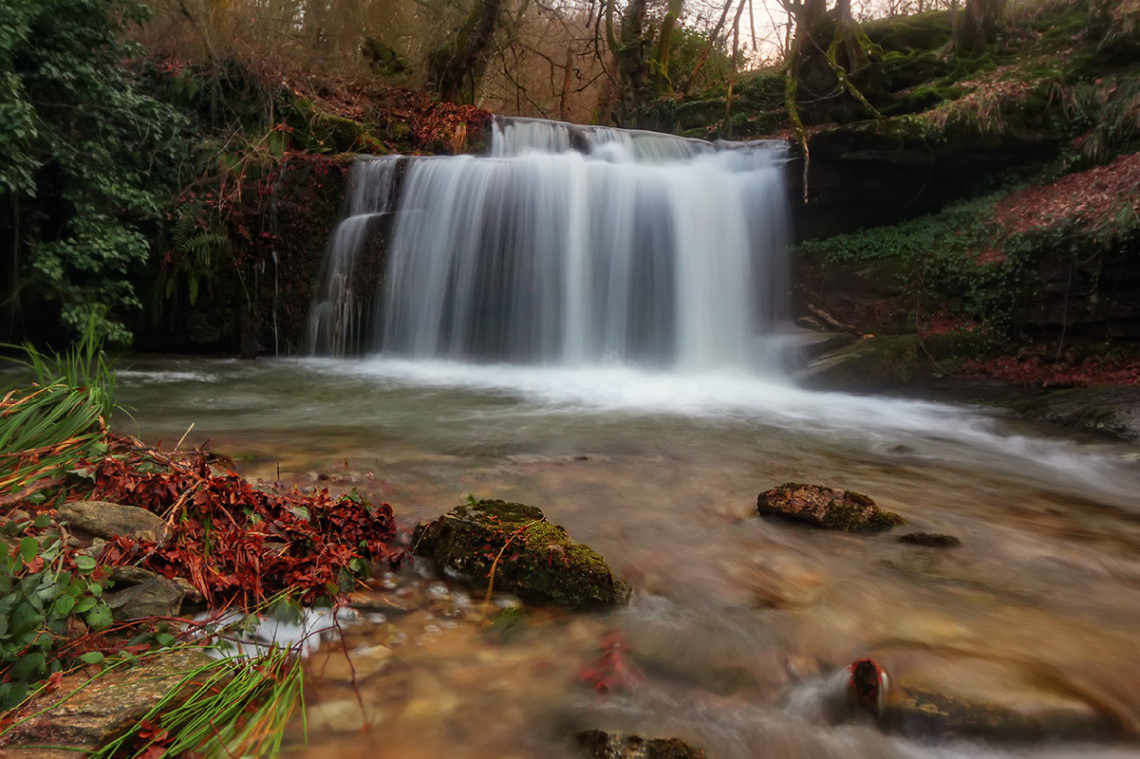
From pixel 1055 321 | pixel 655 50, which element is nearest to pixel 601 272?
pixel 1055 321

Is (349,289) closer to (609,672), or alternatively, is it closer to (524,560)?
(524,560)

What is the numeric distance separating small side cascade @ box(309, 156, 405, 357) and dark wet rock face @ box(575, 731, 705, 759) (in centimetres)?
923

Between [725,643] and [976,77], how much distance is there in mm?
11950

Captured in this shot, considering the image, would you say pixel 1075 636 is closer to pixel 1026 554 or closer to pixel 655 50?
pixel 1026 554

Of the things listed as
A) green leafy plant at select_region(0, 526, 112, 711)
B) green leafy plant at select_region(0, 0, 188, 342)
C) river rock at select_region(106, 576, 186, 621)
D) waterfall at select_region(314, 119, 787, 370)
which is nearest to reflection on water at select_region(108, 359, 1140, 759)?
river rock at select_region(106, 576, 186, 621)

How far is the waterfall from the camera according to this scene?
10.4 meters

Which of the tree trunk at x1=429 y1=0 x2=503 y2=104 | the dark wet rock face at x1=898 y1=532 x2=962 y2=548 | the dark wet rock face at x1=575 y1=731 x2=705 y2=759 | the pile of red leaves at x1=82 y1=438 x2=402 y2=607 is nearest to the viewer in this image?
the dark wet rock face at x1=575 y1=731 x2=705 y2=759

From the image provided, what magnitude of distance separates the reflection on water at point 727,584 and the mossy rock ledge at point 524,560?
11cm

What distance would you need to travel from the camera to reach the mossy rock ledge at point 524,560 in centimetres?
279

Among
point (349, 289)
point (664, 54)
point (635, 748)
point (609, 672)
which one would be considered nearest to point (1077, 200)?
point (609, 672)

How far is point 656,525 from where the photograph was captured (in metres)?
3.82

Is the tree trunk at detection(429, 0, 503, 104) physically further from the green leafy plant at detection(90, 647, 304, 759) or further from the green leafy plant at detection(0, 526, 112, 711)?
the green leafy plant at detection(90, 647, 304, 759)

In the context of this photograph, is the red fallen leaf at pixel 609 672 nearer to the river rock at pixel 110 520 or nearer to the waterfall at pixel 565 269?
the river rock at pixel 110 520

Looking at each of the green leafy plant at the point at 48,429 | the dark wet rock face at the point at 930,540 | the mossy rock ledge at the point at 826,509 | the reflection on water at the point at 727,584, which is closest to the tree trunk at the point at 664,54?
the reflection on water at the point at 727,584
